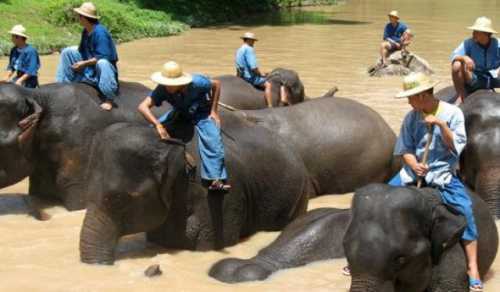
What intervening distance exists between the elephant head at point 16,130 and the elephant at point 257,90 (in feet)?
10.8

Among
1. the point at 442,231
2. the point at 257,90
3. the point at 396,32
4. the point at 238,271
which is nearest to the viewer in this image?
the point at 442,231

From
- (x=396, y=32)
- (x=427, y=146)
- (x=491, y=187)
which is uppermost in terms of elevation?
(x=427, y=146)

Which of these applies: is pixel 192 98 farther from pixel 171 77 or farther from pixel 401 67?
pixel 401 67

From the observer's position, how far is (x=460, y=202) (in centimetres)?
475

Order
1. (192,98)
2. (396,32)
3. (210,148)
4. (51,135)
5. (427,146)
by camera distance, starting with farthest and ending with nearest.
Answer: (396,32) < (51,135) < (192,98) < (210,148) < (427,146)

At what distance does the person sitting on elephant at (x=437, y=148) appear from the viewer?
15.6 ft

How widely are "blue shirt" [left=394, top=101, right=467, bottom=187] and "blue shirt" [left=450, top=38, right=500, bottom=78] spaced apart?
342 cm

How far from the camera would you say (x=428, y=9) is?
39594 mm

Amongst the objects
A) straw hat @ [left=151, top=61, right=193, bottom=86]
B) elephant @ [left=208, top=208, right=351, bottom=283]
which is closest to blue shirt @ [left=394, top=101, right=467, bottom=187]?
elephant @ [left=208, top=208, right=351, bottom=283]

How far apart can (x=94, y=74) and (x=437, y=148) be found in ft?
13.1

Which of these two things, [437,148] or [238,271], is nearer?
[437,148]

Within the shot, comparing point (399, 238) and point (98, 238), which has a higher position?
point (399, 238)

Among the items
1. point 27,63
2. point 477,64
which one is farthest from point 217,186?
point 27,63

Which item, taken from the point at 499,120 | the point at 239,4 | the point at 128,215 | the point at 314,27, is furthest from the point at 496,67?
the point at 239,4
